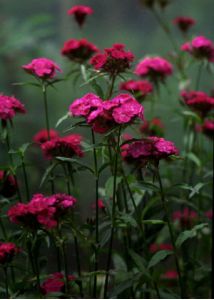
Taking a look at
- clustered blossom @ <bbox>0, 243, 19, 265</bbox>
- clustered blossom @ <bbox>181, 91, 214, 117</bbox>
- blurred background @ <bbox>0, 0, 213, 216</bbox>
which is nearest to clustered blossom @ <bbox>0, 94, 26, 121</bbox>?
clustered blossom @ <bbox>0, 243, 19, 265</bbox>

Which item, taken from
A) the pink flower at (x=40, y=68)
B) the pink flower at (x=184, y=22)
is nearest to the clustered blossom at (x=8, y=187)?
the pink flower at (x=40, y=68)

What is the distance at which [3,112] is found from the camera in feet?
3.67

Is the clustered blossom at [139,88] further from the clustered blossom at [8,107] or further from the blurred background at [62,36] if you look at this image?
the blurred background at [62,36]

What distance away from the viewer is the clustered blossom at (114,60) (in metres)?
1.12

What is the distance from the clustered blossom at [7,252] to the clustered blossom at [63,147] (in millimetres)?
219

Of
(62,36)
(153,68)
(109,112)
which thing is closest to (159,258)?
(109,112)

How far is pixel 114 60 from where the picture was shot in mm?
1127

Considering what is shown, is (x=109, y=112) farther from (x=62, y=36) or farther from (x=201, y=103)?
(x=62, y=36)

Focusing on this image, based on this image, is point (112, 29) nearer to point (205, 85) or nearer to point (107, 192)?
point (205, 85)

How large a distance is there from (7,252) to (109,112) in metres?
0.33

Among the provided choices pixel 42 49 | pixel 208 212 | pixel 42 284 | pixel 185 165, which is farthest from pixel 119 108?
pixel 42 49

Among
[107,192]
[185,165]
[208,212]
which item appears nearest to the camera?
[107,192]

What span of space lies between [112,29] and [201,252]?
0.94m

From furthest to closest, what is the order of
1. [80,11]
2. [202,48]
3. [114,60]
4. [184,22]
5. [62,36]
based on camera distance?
1. [62,36]
2. [184,22]
3. [202,48]
4. [80,11]
5. [114,60]
